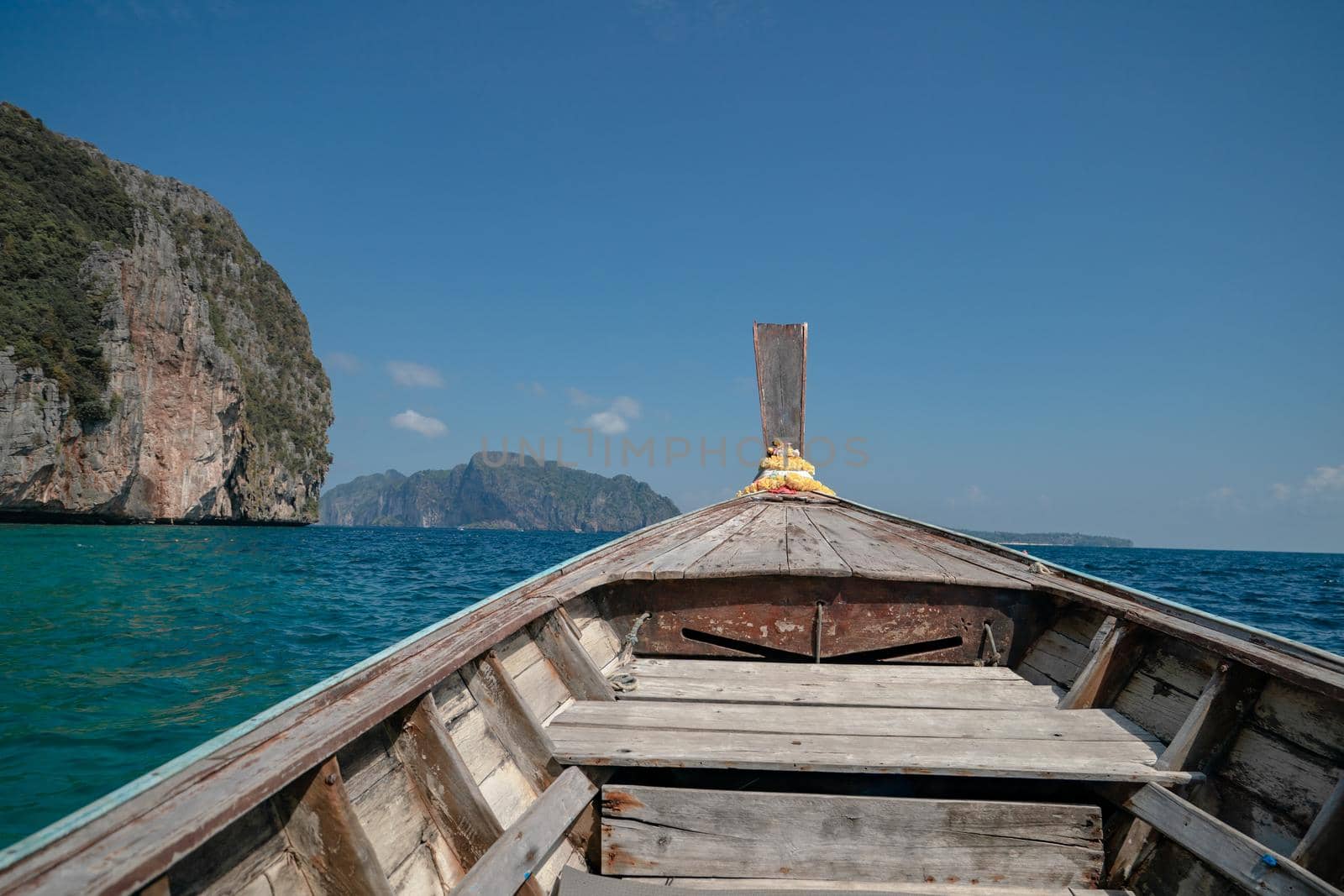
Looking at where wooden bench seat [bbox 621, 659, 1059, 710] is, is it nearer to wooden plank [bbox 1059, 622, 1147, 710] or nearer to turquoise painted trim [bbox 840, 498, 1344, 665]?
wooden plank [bbox 1059, 622, 1147, 710]

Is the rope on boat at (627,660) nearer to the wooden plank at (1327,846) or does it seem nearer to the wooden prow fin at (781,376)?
the wooden plank at (1327,846)

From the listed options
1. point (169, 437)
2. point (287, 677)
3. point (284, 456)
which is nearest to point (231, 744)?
point (287, 677)

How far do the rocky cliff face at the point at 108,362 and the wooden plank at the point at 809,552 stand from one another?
46.7m

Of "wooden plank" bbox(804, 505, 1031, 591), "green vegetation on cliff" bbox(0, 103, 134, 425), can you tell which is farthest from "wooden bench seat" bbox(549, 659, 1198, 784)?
"green vegetation on cliff" bbox(0, 103, 134, 425)

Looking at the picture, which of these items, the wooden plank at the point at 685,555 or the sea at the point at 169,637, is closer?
the wooden plank at the point at 685,555

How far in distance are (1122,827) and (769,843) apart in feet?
3.25

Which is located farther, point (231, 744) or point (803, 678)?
point (803, 678)

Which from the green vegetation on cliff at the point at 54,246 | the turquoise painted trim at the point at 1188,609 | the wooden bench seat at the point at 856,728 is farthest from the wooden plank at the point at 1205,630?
the green vegetation on cliff at the point at 54,246

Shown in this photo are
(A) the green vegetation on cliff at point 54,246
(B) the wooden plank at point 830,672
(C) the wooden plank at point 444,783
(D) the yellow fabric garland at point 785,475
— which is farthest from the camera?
(A) the green vegetation on cliff at point 54,246

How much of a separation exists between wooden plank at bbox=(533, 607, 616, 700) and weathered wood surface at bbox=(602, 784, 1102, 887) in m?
0.60

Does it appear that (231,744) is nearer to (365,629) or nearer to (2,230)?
(365,629)

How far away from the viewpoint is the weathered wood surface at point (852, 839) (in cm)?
184

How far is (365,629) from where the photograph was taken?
31.0 ft

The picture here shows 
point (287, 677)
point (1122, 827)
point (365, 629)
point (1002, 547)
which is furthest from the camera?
point (365, 629)
